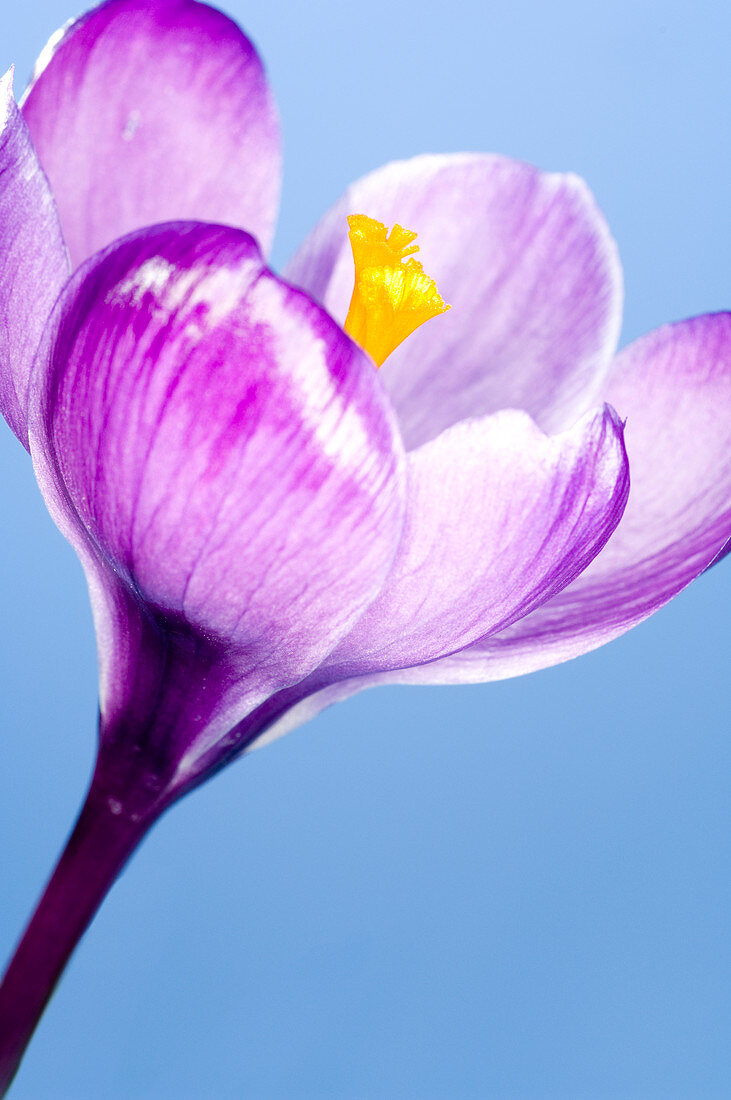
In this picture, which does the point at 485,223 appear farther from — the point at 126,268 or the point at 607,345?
the point at 126,268

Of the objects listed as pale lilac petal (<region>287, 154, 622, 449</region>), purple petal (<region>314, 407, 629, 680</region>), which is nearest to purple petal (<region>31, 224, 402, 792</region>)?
purple petal (<region>314, 407, 629, 680</region>)

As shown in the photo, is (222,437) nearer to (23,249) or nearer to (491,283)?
(23,249)

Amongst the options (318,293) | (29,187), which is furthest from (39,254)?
(318,293)

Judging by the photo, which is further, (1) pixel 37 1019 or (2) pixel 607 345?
(2) pixel 607 345

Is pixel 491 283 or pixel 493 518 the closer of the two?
pixel 493 518

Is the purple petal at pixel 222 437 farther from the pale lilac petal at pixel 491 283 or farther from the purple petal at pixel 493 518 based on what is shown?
the pale lilac petal at pixel 491 283

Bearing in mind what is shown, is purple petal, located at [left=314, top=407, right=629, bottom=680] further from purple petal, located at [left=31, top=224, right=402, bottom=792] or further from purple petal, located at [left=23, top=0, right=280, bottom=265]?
purple petal, located at [left=23, top=0, right=280, bottom=265]

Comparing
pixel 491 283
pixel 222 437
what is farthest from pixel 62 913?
pixel 491 283
